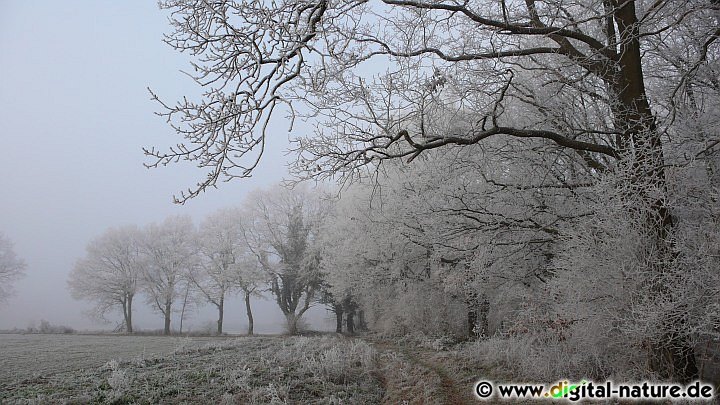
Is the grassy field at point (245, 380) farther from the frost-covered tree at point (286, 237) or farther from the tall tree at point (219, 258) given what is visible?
the tall tree at point (219, 258)

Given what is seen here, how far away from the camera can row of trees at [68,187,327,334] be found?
113 ft

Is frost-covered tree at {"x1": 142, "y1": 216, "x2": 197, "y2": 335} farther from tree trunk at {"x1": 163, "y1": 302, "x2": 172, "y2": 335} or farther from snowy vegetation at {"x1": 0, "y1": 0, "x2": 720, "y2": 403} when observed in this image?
snowy vegetation at {"x1": 0, "y1": 0, "x2": 720, "y2": 403}

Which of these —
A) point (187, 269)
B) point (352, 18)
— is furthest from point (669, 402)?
point (187, 269)

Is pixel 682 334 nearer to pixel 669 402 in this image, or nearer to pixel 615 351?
pixel 669 402

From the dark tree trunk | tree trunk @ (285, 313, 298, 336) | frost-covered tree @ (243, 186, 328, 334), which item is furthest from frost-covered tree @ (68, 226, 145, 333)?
the dark tree trunk

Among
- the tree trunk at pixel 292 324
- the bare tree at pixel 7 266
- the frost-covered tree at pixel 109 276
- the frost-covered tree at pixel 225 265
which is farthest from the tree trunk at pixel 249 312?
the bare tree at pixel 7 266

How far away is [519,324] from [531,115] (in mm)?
4379

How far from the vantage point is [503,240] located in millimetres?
9078

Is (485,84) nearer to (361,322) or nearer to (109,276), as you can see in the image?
(361,322)

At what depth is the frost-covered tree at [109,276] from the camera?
37.0 meters

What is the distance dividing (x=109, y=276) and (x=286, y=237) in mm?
15638

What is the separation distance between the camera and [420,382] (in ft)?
29.1

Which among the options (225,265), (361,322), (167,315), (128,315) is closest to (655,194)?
(361,322)

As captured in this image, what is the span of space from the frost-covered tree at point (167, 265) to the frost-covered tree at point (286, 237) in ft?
22.8
